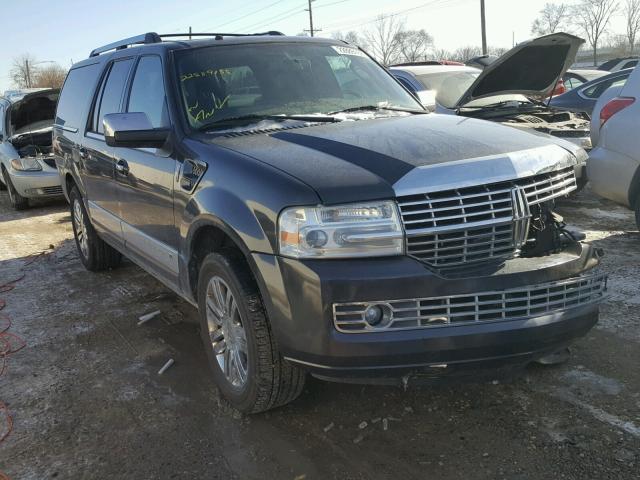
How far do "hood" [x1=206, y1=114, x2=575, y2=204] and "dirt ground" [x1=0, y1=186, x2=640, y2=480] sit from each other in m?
1.22

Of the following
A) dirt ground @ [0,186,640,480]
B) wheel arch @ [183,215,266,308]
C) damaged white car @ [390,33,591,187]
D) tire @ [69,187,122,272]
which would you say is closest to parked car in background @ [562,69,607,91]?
damaged white car @ [390,33,591,187]

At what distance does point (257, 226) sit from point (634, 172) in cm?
400

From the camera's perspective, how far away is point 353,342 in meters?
2.55

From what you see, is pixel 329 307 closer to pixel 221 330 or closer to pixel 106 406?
pixel 221 330

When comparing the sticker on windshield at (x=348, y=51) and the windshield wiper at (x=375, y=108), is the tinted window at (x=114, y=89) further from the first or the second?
the windshield wiper at (x=375, y=108)

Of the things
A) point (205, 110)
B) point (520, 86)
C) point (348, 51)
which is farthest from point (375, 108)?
point (520, 86)

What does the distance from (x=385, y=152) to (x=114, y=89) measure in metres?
2.90

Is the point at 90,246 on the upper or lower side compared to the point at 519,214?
lower

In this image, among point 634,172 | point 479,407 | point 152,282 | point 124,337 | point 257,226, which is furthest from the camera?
point 152,282

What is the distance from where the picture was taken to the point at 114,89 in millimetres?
4867

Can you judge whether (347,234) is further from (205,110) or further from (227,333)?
(205,110)

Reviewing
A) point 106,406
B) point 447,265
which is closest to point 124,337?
point 106,406

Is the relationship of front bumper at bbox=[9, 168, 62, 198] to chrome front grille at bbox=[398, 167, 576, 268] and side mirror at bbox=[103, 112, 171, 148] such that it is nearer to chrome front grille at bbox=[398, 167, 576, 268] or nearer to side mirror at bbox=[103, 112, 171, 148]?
side mirror at bbox=[103, 112, 171, 148]

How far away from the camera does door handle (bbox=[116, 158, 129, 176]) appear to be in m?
4.32
